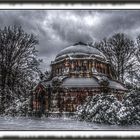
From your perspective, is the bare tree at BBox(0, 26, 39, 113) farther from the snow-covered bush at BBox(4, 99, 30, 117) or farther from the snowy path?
the snowy path

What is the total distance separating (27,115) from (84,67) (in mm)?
5073

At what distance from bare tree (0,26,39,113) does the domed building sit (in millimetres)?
882

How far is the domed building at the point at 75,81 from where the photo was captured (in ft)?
51.3

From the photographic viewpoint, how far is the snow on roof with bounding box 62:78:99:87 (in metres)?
18.6

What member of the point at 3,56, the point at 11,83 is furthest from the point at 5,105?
the point at 3,56

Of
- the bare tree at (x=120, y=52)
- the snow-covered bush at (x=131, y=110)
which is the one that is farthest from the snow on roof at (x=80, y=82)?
the snow-covered bush at (x=131, y=110)

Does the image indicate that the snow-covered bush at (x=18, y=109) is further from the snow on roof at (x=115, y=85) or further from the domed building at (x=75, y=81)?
the snow on roof at (x=115, y=85)

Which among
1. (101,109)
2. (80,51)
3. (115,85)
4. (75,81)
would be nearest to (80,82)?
(75,81)

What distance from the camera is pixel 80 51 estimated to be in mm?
18500

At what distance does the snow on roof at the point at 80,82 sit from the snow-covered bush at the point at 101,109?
3.69 m

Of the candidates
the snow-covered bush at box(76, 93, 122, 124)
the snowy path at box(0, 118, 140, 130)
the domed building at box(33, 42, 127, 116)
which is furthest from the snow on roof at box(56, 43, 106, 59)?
the snowy path at box(0, 118, 140, 130)

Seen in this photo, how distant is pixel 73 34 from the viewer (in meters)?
13.9

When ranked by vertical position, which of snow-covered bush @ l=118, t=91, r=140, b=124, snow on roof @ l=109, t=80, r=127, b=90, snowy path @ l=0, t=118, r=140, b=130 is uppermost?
snow on roof @ l=109, t=80, r=127, b=90

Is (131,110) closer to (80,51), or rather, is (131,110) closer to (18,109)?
(18,109)
